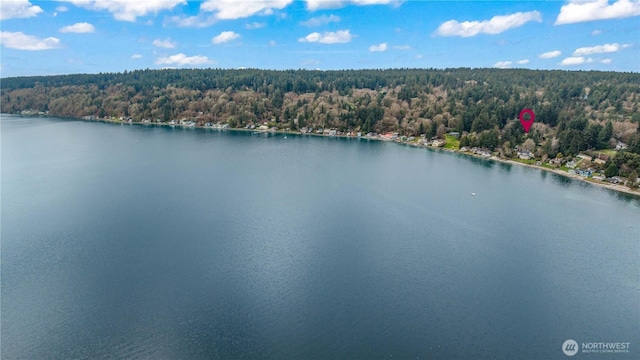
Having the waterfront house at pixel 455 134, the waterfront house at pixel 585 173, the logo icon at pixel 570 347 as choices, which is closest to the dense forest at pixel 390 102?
the waterfront house at pixel 455 134

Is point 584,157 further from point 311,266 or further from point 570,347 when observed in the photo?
point 311,266

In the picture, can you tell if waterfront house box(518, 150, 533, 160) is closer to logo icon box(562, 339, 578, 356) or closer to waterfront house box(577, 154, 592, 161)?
waterfront house box(577, 154, 592, 161)

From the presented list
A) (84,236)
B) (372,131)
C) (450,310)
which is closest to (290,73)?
(372,131)

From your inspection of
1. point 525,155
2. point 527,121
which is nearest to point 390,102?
point 527,121

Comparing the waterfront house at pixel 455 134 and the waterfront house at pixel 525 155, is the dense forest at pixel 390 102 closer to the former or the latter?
the waterfront house at pixel 455 134

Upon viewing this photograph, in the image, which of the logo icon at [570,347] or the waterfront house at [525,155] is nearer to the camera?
the logo icon at [570,347]

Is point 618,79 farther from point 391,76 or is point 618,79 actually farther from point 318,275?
point 318,275

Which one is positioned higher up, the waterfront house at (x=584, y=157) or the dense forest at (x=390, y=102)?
the dense forest at (x=390, y=102)
